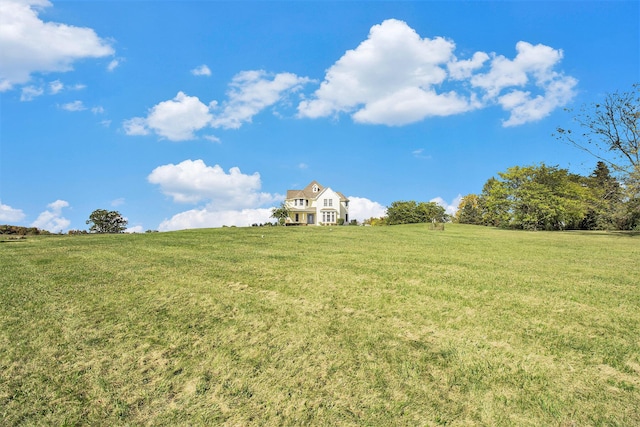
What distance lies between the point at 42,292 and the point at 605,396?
31.3 feet

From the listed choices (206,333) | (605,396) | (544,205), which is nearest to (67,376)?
(206,333)

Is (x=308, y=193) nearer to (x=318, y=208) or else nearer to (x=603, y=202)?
(x=318, y=208)

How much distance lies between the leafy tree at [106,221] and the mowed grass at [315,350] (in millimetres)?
27846

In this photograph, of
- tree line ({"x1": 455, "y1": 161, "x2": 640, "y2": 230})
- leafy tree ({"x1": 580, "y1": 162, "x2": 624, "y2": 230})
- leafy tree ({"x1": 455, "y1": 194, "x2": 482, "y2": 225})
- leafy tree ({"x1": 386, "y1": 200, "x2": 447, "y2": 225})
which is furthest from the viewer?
leafy tree ({"x1": 455, "y1": 194, "x2": 482, "y2": 225})

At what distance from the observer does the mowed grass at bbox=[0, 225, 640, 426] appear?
364 centimetres

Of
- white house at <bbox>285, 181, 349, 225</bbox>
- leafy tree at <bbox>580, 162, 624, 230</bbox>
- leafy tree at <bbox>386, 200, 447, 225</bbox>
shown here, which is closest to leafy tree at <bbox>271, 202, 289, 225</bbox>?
white house at <bbox>285, 181, 349, 225</bbox>

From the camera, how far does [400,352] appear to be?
15.4 ft

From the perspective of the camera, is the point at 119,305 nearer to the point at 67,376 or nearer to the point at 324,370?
the point at 67,376

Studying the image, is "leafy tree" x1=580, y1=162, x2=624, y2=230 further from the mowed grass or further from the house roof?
the house roof

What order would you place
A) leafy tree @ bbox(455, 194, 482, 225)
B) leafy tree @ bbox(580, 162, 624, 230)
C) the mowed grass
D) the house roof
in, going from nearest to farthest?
1. the mowed grass
2. leafy tree @ bbox(580, 162, 624, 230)
3. the house roof
4. leafy tree @ bbox(455, 194, 482, 225)

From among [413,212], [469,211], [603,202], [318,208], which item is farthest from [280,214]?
[469,211]

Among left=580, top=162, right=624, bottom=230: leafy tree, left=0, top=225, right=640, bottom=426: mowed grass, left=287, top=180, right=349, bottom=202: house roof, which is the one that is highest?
left=287, top=180, right=349, bottom=202: house roof

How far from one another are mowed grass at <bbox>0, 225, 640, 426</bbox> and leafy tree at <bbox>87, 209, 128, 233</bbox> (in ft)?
91.4

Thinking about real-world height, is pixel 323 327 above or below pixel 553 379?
above
